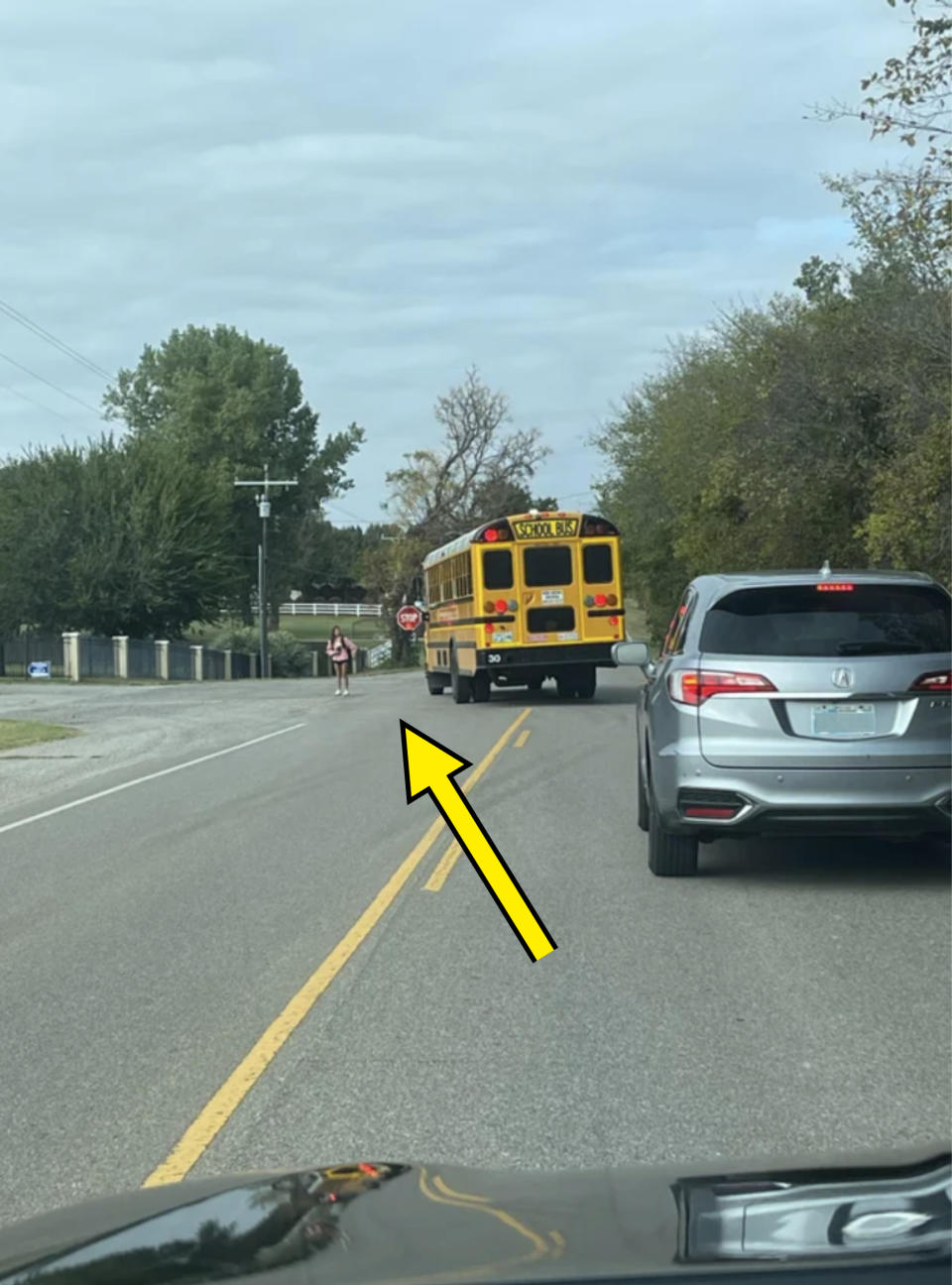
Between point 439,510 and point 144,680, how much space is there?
71.7ft

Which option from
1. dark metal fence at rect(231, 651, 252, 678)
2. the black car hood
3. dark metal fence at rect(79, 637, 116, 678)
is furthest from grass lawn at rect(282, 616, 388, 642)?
the black car hood

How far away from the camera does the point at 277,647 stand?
6406cm

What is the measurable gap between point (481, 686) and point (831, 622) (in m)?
20.0

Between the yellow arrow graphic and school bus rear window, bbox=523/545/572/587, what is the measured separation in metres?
8.75

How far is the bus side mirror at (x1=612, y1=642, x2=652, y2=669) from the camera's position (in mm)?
11422

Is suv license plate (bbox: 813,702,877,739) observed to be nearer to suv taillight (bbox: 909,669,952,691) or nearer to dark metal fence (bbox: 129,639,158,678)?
suv taillight (bbox: 909,669,952,691)

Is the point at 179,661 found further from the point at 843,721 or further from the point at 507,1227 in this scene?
the point at 507,1227

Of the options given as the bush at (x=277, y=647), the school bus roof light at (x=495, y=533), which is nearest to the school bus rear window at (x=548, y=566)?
the school bus roof light at (x=495, y=533)

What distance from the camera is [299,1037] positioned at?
6.64 meters

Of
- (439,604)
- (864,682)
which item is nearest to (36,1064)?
(864,682)

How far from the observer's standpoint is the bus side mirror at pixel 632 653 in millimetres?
11422

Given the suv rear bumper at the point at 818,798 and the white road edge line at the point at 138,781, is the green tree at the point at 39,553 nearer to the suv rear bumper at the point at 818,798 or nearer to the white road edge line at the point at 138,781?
the white road edge line at the point at 138,781

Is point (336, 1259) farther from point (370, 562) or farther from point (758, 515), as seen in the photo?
point (370, 562)

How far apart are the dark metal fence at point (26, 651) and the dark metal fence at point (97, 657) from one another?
2.24 meters
